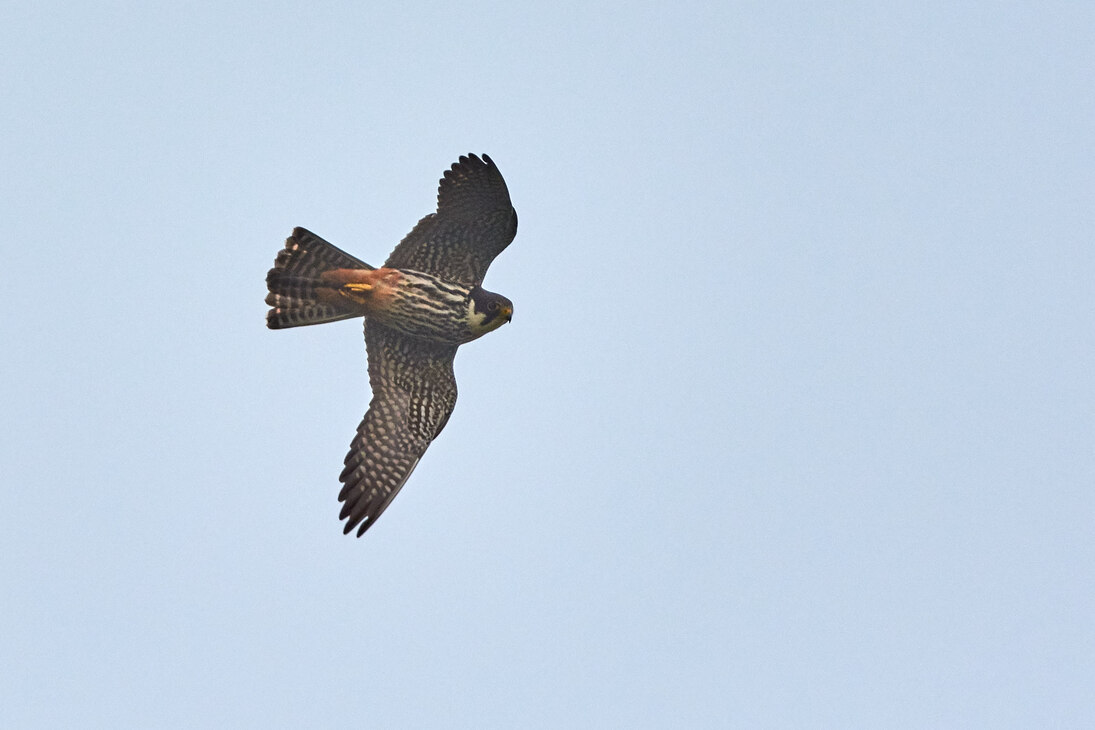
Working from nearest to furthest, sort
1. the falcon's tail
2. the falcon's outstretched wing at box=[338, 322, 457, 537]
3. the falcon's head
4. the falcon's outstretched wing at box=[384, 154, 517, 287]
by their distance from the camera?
the falcon's outstretched wing at box=[384, 154, 517, 287]
the falcon's tail
the falcon's head
the falcon's outstretched wing at box=[338, 322, 457, 537]

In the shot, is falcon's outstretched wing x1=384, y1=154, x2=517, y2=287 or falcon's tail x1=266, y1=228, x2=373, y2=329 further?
falcon's tail x1=266, y1=228, x2=373, y2=329

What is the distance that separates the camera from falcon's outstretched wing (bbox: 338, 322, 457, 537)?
13.2 meters

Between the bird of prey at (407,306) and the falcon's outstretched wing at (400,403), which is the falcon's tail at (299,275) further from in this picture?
the falcon's outstretched wing at (400,403)

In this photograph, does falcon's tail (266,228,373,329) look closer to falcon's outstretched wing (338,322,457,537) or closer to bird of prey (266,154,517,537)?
bird of prey (266,154,517,537)

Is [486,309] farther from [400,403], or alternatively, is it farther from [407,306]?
[400,403]

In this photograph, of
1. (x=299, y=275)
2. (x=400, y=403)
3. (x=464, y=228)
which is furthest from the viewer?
(x=400, y=403)

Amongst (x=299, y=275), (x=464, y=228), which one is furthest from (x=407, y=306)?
(x=299, y=275)

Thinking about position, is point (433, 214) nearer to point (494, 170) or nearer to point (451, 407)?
point (494, 170)

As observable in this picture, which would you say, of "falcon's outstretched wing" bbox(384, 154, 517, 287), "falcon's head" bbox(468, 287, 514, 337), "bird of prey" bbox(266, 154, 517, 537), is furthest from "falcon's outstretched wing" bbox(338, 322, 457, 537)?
"falcon's outstretched wing" bbox(384, 154, 517, 287)

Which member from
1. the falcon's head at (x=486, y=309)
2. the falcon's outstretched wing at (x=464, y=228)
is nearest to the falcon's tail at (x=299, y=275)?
the falcon's outstretched wing at (x=464, y=228)

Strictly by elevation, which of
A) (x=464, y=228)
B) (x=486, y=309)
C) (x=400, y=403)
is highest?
(x=464, y=228)

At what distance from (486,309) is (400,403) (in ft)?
4.48

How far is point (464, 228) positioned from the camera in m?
12.9

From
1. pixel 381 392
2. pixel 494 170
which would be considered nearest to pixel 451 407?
pixel 381 392
